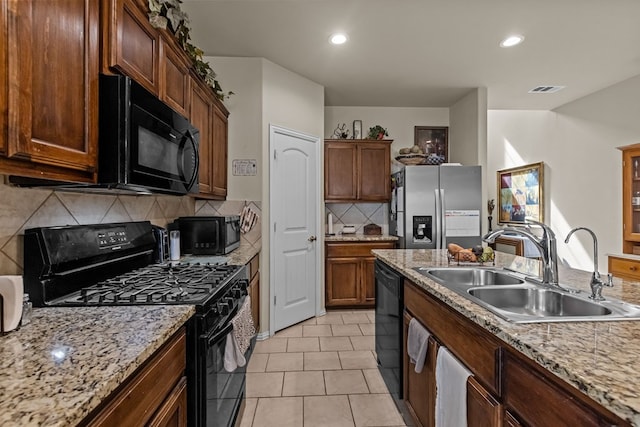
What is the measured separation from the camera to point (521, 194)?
232 inches

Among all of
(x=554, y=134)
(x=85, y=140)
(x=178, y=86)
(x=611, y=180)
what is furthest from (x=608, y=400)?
(x=554, y=134)

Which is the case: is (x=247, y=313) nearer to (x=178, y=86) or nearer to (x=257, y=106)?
(x=178, y=86)

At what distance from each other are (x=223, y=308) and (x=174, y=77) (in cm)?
137

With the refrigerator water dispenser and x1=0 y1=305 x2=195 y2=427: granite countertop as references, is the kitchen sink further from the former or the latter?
the refrigerator water dispenser

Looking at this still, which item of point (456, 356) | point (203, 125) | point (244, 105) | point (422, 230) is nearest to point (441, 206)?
point (422, 230)

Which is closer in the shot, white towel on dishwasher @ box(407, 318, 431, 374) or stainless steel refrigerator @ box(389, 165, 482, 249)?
white towel on dishwasher @ box(407, 318, 431, 374)

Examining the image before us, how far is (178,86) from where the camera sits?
2.09 m

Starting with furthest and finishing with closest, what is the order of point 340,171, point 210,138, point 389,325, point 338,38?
point 340,171 → point 338,38 → point 210,138 → point 389,325

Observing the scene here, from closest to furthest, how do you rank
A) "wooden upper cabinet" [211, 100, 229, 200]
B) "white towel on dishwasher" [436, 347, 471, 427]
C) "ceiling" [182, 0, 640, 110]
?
"white towel on dishwasher" [436, 347, 471, 427], "ceiling" [182, 0, 640, 110], "wooden upper cabinet" [211, 100, 229, 200]

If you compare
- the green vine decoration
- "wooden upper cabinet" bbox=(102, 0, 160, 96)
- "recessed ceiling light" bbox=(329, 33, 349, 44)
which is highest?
"recessed ceiling light" bbox=(329, 33, 349, 44)

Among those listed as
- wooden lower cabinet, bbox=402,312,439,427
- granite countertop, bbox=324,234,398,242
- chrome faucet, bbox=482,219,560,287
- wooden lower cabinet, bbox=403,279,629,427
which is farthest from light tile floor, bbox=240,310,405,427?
chrome faucet, bbox=482,219,560,287

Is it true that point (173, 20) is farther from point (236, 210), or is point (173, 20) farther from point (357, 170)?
point (357, 170)

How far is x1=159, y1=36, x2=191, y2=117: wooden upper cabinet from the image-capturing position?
6.01 feet

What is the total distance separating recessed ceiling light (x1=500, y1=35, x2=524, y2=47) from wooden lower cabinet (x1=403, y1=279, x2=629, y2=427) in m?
2.63
